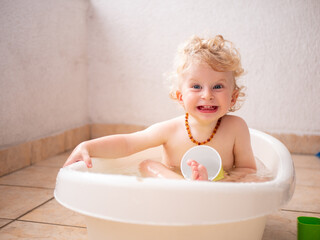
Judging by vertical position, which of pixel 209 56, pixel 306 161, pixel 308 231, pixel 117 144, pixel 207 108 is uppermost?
pixel 209 56

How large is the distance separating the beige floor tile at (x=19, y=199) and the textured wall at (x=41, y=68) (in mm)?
257

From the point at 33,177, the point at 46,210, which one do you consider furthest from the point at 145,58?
A: the point at 46,210

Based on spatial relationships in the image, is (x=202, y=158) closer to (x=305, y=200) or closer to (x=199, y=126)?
(x=199, y=126)

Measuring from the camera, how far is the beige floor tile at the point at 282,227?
0.92 m

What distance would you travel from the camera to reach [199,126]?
1.08 m

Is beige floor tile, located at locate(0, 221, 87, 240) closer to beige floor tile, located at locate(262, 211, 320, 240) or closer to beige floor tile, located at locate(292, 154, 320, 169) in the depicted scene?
beige floor tile, located at locate(262, 211, 320, 240)

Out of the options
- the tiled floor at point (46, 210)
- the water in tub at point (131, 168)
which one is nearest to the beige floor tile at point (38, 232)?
the tiled floor at point (46, 210)

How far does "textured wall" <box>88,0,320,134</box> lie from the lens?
189 centimetres

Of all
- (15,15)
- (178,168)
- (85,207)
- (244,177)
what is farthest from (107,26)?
(85,207)

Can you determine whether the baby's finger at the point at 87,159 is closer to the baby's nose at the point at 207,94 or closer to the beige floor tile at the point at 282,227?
the baby's nose at the point at 207,94

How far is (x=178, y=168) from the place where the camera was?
3.59ft

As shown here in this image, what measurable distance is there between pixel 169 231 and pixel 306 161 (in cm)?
135

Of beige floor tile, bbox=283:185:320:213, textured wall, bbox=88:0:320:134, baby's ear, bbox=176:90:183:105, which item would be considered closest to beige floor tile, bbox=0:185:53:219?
baby's ear, bbox=176:90:183:105

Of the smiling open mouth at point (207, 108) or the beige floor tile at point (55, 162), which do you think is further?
the beige floor tile at point (55, 162)
